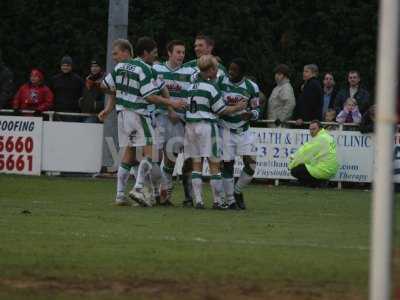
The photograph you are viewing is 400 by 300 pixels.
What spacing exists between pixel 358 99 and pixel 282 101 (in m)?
1.49

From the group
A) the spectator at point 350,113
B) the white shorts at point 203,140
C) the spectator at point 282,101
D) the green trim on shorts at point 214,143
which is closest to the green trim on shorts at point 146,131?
the white shorts at point 203,140

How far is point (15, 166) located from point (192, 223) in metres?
12.1

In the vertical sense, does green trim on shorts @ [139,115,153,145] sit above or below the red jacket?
below

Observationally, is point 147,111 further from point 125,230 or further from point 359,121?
point 359,121

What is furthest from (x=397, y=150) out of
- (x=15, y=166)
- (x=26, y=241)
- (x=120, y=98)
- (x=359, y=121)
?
(x=26, y=241)

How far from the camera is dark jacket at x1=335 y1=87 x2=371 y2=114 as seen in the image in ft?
87.8

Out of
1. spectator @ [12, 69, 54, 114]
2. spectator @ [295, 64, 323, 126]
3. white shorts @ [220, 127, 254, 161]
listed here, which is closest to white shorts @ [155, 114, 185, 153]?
white shorts @ [220, 127, 254, 161]

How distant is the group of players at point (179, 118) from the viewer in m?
18.6

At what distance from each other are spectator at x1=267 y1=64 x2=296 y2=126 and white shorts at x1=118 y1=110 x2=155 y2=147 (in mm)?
8678

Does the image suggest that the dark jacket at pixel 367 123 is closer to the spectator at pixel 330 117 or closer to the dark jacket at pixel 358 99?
the dark jacket at pixel 358 99

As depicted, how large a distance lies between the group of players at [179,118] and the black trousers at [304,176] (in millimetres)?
6517

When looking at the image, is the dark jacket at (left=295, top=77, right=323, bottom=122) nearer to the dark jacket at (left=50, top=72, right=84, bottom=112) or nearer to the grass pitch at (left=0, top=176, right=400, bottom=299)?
the dark jacket at (left=50, top=72, right=84, bottom=112)

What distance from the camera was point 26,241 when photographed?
13.2 meters

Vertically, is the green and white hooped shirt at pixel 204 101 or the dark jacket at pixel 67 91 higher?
the dark jacket at pixel 67 91
